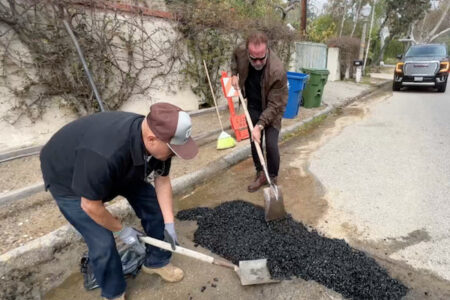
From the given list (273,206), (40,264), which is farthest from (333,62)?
(40,264)

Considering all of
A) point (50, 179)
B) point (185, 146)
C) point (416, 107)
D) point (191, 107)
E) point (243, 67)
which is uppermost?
point (243, 67)

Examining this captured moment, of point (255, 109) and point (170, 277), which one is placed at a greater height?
point (255, 109)

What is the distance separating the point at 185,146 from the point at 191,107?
533 cm

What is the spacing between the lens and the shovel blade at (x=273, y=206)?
9.53 ft

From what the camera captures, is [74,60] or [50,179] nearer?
[50,179]

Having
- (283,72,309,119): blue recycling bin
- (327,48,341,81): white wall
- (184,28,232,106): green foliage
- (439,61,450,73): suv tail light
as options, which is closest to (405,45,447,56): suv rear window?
(439,61,450,73): suv tail light

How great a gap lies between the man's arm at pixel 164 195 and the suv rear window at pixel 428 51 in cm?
A: 1310

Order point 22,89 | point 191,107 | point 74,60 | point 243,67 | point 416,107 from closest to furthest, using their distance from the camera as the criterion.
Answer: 1. point 243,67
2. point 22,89
3. point 74,60
4. point 191,107
5. point 416,107

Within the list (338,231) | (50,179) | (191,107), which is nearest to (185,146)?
(50,179)

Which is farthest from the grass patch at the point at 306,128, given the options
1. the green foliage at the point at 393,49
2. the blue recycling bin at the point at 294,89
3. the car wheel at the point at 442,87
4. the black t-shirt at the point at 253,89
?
the green foliage at the point at 393,49

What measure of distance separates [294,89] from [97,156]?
5.43m

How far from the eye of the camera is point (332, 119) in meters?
7.33

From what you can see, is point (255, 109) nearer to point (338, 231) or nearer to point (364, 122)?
point (338, 231)

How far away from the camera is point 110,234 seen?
1947 mm
